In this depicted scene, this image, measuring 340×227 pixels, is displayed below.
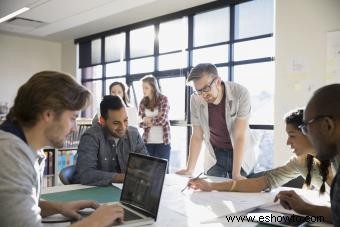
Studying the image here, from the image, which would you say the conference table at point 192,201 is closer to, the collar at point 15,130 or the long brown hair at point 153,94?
the collar at point 15,130

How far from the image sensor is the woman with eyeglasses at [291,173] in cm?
177

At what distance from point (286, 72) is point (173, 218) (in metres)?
2.65

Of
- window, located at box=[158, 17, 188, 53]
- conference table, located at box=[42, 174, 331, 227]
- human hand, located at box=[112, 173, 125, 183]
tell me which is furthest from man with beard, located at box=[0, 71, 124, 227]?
window, located at box=[158, 17, 188, 53]

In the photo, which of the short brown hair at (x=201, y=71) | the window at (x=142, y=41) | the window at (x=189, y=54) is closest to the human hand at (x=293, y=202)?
the short brown hair at (x=201, y=71)

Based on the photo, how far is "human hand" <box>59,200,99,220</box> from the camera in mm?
1373

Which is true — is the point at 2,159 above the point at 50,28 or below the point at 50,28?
below

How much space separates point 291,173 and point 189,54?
10.5 ft

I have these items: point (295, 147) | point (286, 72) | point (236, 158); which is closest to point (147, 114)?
point (286, 72)

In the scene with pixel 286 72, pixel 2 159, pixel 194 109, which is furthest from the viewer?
pixel 286 72

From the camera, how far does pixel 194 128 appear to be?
2600 mm

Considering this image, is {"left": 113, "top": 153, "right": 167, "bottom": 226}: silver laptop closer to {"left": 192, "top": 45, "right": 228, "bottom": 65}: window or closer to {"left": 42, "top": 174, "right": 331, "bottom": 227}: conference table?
{"left": 42, "top": 174, "right": 331, "bottom": 227}: conference table

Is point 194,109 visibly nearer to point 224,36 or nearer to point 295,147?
point 295,147

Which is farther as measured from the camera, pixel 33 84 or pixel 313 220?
pixel 313 220

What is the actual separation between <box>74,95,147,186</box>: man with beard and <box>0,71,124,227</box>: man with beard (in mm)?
777
